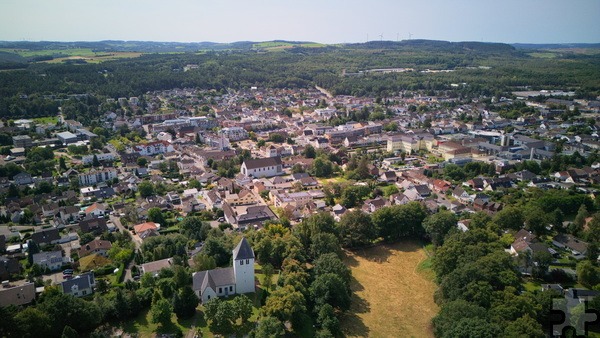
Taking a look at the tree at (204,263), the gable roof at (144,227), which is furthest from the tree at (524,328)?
the gable roof at (144,227)

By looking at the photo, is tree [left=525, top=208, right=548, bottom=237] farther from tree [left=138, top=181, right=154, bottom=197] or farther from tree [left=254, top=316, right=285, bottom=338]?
tree [left=138, top=181, right=154, bottom=197]

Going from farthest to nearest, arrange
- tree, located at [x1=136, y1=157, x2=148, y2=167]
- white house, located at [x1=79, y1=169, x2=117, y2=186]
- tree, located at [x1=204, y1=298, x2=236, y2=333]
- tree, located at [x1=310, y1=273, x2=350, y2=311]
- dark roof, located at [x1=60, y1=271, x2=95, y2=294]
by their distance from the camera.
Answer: tree, located at [x1=136, y1=157, x2=148, y2=167], white house, located at [x1=79, y1=169, x2=117, y2=186], dark roof, located at [x1=60, y1=271, x2=95, y2=294], tree, located at [x1=310, y1=273, x2=350, y2=311], tree, located at [x1=204, y1=298, x2=236, y2=333]

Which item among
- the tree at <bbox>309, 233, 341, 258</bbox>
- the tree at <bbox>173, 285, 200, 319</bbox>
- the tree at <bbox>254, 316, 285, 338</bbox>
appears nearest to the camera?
the tree at <bbox>254, 316, 285, 338</bbox>

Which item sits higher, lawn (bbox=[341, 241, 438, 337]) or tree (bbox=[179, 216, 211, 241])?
tree (bbox=[179, 216, 211, 241])

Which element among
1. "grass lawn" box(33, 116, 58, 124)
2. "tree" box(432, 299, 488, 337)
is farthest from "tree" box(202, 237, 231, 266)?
"grass lawn" box(33, 116, 58, 124)

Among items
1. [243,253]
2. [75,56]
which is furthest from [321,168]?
[75,56]


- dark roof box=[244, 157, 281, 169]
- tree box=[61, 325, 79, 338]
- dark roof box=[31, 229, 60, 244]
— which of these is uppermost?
dark roof box=[244, 157, 281, 169]

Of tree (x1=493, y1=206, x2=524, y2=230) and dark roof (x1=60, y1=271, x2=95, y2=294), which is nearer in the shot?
dark roof (x1=60, y1=271, x2=95, y2=294)

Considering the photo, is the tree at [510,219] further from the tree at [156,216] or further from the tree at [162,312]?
the tree at [156,216]
